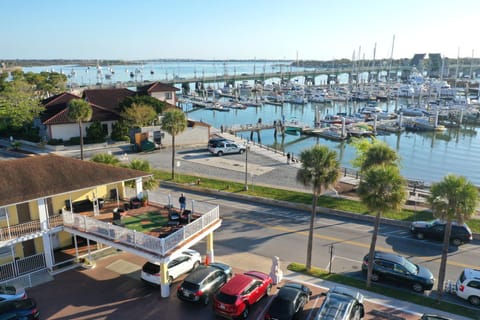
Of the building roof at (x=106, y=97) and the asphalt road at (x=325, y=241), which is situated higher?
the building roof at (x=106, y=97)

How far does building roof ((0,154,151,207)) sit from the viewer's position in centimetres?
1856

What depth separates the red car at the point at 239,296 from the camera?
15.6 metres

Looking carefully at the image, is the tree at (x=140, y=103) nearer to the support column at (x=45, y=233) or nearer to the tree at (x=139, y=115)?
the tree at (x=139, y=115)

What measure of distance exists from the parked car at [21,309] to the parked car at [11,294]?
2.47ft

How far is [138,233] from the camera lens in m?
17.3

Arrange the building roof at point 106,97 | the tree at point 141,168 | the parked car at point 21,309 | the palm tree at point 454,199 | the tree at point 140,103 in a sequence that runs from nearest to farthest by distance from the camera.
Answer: the parked car at point 21,309
the palm tree at point 454,199
the tree at point 141,168
the tree at point 140,103
the building roof at point 106,97

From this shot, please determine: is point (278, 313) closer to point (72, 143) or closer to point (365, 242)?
point (365, 242)

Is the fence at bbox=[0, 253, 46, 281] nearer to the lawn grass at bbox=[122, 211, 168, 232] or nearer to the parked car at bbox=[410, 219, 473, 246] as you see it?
the lawn grass at bbox=[122, 211, 168, 232]

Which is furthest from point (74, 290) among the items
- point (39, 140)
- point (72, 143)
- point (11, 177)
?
point (39, 140)

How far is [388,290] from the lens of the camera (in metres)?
19.1

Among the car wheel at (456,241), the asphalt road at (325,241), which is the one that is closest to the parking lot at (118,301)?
the asphalt road at (325,241)

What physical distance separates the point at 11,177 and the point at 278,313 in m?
14.4

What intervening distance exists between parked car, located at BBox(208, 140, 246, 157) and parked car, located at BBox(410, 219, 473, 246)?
2622cm

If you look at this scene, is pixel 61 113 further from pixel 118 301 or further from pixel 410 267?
pixel 410 267
